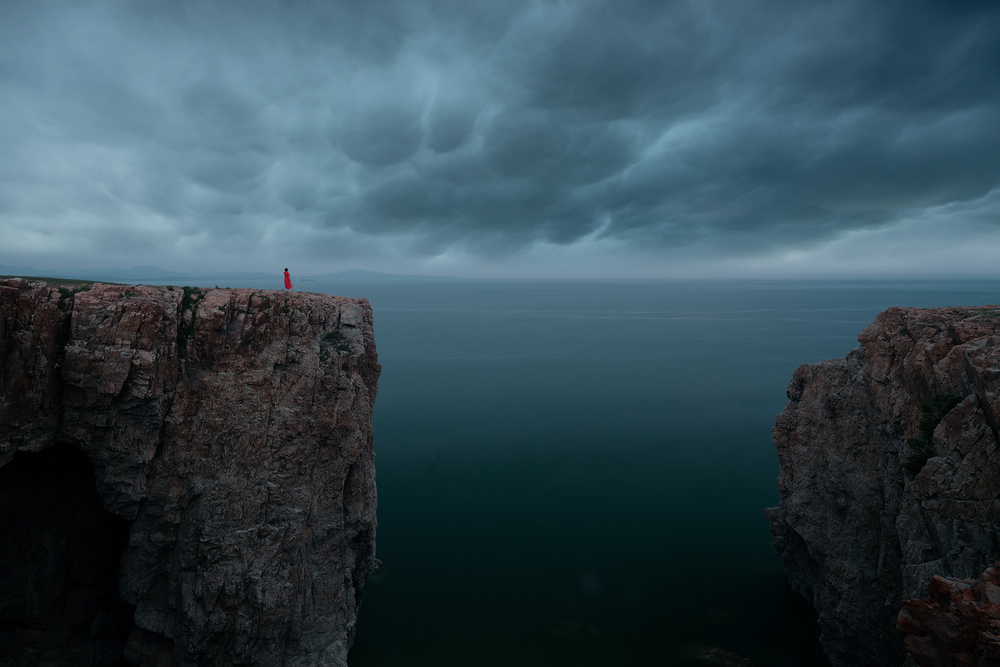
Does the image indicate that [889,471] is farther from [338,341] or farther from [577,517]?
[338,341]

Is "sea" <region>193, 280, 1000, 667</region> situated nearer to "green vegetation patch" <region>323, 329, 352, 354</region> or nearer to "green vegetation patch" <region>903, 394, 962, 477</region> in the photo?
"green vegetation patch" <region>903, 394, 962, 477</region>

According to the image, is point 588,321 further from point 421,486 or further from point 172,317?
point 172,317

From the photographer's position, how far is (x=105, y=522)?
1877cm

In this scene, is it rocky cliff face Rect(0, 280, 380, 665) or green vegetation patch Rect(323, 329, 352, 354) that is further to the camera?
green vegetation patch Rect(323, 329, 352, 354)

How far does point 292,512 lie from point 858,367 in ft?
78.0

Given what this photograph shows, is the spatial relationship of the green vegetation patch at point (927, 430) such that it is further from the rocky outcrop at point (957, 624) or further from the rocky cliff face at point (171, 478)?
the rocky cliff face at point (171, 478)

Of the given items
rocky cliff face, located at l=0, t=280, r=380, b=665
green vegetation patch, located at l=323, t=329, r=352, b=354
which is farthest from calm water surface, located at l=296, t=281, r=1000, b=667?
green vegetation patch, located at l=323, t=329, r=352, b=354

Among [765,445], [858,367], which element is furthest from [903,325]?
[765,445]

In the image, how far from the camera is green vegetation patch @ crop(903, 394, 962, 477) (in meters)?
15.5

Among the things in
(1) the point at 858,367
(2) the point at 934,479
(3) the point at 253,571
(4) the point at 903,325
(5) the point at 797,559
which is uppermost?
(4) the point at 903,325

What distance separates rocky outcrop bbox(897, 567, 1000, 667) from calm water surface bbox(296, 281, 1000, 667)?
12.7 metres

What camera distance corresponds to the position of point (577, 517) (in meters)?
34.2

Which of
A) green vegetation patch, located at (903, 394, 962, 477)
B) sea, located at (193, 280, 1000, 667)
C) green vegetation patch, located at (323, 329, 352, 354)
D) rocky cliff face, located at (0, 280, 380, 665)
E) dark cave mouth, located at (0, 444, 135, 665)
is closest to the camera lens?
green vegetation patch, located at (903, 394, 962, 477)

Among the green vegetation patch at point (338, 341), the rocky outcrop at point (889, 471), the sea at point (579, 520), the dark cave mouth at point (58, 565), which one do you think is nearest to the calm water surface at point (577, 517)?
the sea at point (579, 520)
